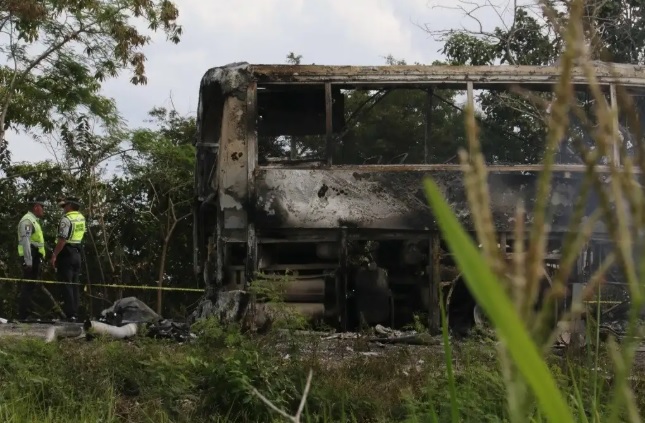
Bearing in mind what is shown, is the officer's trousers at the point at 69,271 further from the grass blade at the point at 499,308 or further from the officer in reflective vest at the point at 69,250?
→ the grass blade at the point at 499,308

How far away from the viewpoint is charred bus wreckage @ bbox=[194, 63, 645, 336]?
9438 mm

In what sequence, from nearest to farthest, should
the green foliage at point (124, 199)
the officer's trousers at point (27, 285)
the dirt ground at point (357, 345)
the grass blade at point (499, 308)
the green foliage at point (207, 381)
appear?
the grass blade at point (499, 308) < the green foliage at point (207, 381) < the dirt ground at point (357, 345) < the officer's trousers at point (27, 285) < the green foliage at point (124, 199)

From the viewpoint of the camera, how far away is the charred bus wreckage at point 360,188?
9438 mm

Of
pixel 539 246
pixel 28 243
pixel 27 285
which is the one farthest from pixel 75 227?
pixel 539 246

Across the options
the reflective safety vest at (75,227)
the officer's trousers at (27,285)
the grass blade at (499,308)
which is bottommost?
the officer's trousers at (27,285)

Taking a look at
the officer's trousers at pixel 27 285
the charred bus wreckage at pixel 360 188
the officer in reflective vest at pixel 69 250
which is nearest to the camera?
the charred bus wreckage at pixel 360 188

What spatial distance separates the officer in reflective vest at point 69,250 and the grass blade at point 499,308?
11594 mm

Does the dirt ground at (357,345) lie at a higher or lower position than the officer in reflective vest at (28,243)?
lower

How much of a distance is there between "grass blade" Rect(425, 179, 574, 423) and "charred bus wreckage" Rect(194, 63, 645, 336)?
8.69m

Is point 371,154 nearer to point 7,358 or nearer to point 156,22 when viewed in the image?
point 7,358

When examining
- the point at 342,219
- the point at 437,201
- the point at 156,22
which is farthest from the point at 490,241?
the point at 156,22

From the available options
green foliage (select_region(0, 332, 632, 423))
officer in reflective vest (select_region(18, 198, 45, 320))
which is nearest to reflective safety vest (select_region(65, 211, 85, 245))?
officer in reflective vest (select_region(18, 198, 45, 320))

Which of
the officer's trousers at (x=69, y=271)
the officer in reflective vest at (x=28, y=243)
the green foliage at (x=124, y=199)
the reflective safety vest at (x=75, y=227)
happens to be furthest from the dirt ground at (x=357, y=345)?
the green foliage at (x=124, y=199)

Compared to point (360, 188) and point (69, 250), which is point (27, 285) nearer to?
point (69, 250)
